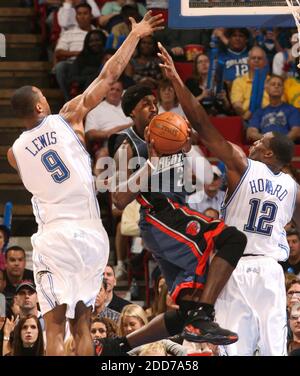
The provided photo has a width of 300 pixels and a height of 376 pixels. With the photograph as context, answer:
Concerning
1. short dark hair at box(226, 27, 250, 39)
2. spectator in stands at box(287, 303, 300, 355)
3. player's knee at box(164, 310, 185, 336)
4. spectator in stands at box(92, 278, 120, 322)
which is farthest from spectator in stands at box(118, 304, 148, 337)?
short dark hair at box(226, 27, 250, 39)

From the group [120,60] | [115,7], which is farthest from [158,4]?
[120,60]

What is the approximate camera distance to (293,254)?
456 inches

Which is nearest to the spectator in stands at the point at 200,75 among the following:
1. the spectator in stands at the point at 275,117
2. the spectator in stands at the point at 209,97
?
the spectator in stands at the point at 209,97

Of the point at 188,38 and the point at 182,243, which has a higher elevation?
the point at 188,38

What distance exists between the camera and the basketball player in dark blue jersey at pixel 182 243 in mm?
8320

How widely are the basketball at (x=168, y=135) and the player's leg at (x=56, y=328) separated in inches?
50.6

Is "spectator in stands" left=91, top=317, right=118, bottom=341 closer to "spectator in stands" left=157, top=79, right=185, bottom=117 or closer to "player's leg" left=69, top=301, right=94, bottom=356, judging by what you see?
"player's leg" left=69, top=301, right=94, bottom=356

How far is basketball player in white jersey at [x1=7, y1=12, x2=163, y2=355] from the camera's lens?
8.20m

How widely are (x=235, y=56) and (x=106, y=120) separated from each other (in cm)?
198

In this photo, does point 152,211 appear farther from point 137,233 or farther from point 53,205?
point 137,233

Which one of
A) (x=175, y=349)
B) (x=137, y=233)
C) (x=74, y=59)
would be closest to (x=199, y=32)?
(x=74, y=59)

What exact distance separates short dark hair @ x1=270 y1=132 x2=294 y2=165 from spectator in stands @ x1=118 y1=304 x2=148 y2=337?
2.16m

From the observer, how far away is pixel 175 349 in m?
9.73

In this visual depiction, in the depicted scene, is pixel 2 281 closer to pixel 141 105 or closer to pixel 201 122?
pixel 141 105
